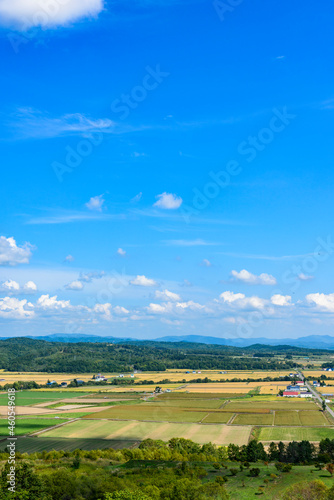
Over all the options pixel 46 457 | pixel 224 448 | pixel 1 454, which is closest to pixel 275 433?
pixel 224 448

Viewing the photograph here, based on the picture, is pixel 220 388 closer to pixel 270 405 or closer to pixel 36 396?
pixel 270 405

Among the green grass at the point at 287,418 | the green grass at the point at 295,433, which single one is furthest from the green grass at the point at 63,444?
the green grass at the point at 287,418

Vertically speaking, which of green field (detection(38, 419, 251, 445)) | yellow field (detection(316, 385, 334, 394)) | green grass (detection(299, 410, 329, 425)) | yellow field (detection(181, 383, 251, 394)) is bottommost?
yellow field (detection(181, 383, 251, 394))

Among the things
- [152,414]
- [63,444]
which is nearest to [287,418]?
[152,414]

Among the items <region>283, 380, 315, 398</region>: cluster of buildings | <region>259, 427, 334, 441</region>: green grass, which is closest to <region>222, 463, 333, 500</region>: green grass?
<region>259, 427, 334, 441</region>: green grass

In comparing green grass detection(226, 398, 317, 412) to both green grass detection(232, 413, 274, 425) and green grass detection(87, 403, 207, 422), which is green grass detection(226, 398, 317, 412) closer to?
green grass detection(232, 413, 274, 425)

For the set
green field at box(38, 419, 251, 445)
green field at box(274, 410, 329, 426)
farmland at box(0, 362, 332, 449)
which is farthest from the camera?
green field at box(274, 410, 329, 426)

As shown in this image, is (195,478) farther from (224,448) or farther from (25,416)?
(25,416)
